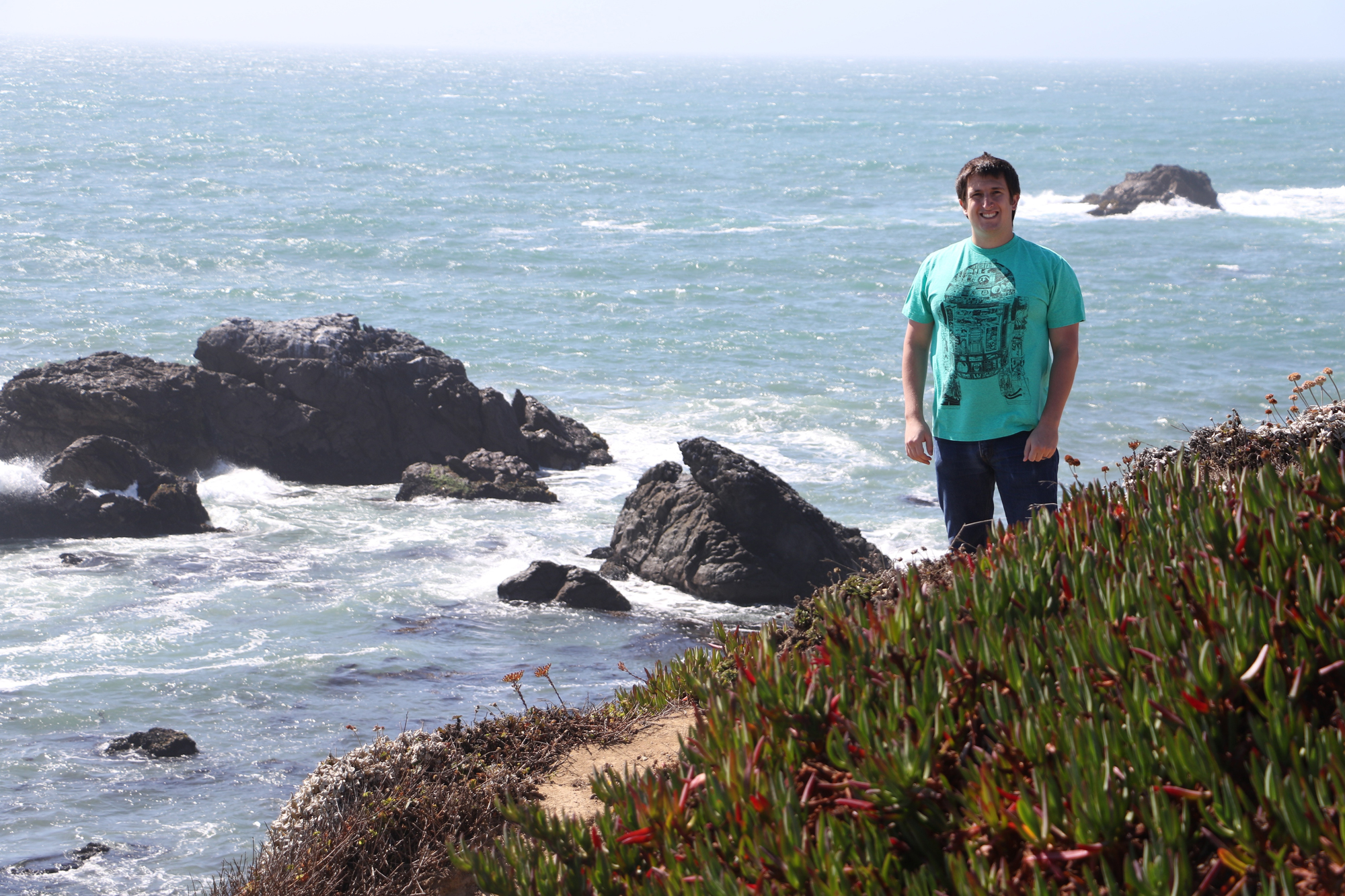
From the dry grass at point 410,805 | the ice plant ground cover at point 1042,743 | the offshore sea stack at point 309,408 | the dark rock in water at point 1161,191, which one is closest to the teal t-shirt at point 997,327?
the ice plant ground cover at point 1042,743

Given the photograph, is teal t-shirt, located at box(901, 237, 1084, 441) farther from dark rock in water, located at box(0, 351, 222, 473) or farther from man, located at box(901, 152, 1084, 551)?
dark rock in water, located at box(0, 351, 222, 473)

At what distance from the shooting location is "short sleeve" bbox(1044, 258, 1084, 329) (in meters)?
5.20

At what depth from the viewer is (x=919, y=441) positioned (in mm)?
5328

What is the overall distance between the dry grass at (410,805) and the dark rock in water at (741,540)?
32.9 ft

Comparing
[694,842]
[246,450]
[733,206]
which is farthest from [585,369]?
[733,206]

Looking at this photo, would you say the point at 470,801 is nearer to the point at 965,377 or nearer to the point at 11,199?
the point at 965,377

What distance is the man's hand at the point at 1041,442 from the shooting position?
16.8 feet

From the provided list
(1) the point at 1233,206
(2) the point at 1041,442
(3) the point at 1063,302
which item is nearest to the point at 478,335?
(3) the point at 1063,302

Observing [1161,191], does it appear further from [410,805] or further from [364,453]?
[410,805]

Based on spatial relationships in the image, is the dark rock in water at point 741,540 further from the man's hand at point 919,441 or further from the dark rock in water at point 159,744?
the man's hand at point 919,441

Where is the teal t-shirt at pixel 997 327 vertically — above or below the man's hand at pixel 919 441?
above

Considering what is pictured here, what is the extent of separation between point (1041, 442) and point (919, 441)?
1.77ft

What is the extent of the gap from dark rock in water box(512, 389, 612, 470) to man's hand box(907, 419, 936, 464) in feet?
58.2

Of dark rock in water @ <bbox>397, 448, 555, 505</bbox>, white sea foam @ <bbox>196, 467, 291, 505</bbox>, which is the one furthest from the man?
white sea foam @ <bbox>196, 467, 291, 505</bbox>
